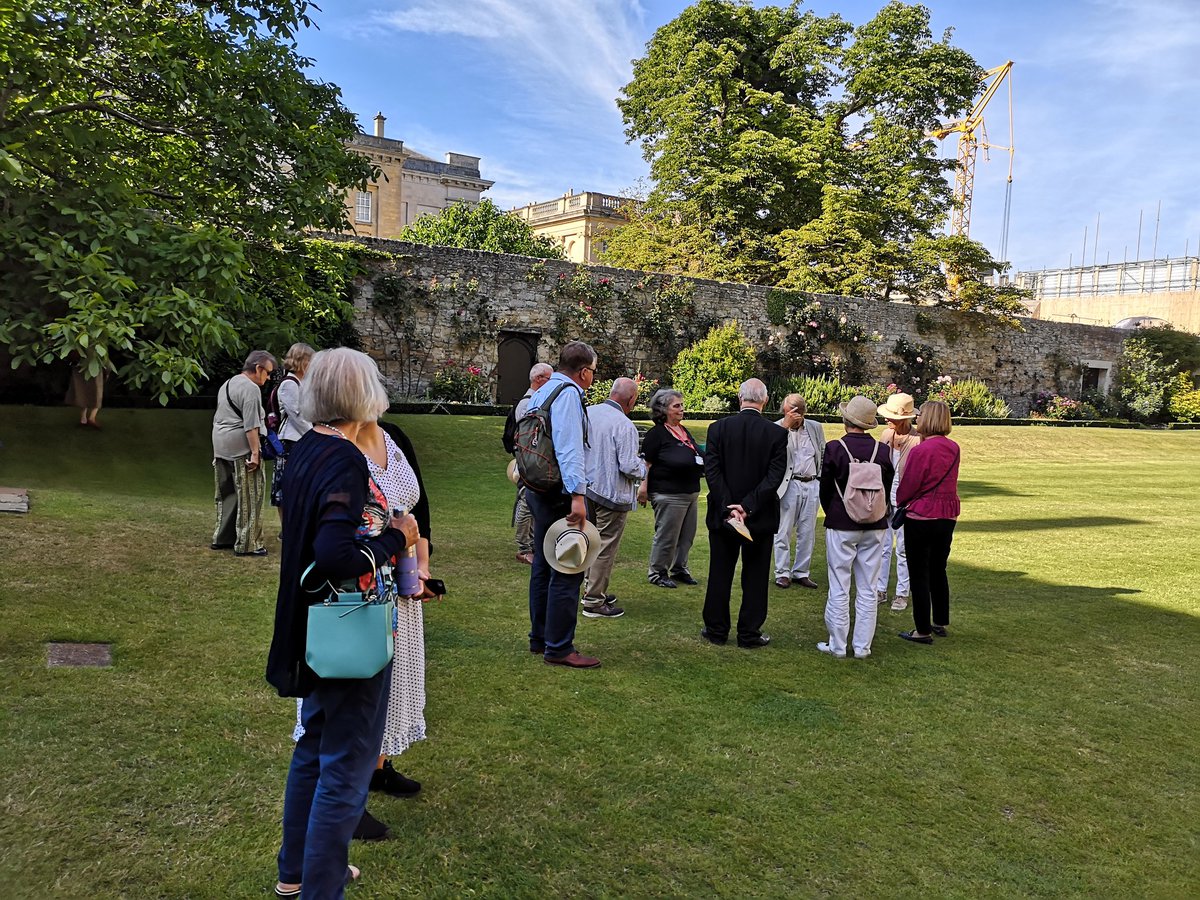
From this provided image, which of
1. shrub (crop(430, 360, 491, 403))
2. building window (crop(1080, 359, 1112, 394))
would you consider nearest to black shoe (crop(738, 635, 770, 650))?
shrub (crop(430, 360, 491, 403))

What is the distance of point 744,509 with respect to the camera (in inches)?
209

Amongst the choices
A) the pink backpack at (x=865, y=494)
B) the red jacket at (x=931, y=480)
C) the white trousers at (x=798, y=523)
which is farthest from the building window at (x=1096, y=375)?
the pink backpack at (x=865, y=494)

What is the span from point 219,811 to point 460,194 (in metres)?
52.0

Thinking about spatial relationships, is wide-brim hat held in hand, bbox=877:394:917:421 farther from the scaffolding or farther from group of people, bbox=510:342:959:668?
the scaffolding

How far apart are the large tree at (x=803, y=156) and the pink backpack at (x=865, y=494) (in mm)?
24943

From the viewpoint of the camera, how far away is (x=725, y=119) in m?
29.8

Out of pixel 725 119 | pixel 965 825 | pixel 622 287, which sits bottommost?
pixel 965 825

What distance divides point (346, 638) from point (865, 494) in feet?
12.6

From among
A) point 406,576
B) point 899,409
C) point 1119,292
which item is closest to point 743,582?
point 899,409

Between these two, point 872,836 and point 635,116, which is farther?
point 635,116

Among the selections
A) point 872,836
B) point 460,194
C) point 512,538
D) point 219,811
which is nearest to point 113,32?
point 512,538

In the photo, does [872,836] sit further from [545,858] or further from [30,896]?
[30,896]

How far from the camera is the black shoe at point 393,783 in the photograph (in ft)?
11.0

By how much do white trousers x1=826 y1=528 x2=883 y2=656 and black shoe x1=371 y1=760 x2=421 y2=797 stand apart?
10.0 feet
